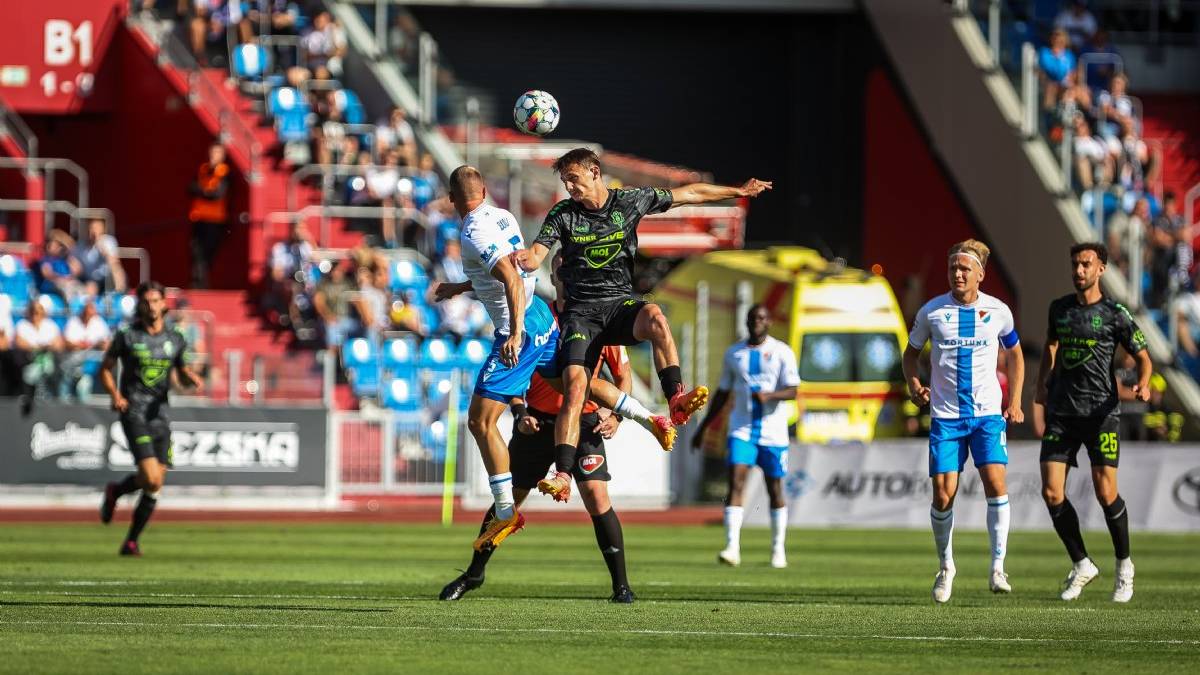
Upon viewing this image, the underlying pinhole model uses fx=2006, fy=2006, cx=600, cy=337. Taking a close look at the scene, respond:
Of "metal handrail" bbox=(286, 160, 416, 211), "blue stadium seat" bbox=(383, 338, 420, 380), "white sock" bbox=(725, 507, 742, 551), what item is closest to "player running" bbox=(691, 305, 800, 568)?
"white sock" bbox=(725, 507, 742, 551)

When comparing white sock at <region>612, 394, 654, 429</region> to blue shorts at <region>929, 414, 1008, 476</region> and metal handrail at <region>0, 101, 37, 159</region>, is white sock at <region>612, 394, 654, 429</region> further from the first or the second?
metal handrail at <region>0, 101, 37, 159</region>

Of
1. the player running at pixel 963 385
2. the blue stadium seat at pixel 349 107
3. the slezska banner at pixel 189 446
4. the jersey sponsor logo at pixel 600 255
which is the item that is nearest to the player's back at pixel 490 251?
the jersey sponsor logo at pixel 600 255

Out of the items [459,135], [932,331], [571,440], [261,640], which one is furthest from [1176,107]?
[261,640]

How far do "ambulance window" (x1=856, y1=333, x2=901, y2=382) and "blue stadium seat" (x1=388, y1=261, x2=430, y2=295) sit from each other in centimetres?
694

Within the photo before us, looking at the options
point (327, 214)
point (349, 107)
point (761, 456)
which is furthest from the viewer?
point (349, 107)

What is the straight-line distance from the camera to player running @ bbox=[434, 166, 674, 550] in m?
12.3

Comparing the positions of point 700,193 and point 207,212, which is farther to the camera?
point 207,212

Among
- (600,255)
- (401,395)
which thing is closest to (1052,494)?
(600,255)

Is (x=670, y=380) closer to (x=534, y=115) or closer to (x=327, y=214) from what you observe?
(x=534, y=115)

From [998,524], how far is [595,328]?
142 inches

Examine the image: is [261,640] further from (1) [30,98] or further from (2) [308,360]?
(1) [30,98]

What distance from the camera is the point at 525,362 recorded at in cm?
1274

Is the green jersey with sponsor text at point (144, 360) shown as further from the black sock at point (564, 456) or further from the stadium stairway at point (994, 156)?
the stadium stairway at point (994, 156)

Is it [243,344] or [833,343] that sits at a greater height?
[833,343]
